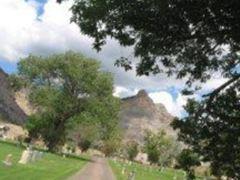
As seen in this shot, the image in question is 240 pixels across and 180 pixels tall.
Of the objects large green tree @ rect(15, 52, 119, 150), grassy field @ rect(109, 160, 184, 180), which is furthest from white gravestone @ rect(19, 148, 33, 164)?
large green tree @ rect(15, 52, 119, 150)

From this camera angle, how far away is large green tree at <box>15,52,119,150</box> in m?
99.4

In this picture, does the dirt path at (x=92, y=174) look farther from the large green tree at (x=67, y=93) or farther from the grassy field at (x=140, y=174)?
the large green tree at (x=67, y=93)

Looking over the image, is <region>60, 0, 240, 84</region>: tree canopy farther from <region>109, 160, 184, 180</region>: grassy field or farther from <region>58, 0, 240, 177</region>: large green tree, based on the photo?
<region>109, 160, 184, 180</region>: grassy field

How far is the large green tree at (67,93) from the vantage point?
99.4 m

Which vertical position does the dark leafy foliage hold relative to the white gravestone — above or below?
below

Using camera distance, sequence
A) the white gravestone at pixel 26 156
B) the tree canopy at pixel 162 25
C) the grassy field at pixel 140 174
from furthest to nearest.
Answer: the grassy field at pixel 140 174 → the white gravestone at pixel 26 156 → the tree canopy at pixel 162 25

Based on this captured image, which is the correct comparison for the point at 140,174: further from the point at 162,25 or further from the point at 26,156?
the point at 162,25

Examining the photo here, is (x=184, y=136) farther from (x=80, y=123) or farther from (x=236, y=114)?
(x=80, y=123)

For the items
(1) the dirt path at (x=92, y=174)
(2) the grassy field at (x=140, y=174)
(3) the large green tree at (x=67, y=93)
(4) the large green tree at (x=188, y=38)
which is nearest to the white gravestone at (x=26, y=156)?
(1) the dirt path at (x=92, y=174)

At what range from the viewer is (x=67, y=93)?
103 m

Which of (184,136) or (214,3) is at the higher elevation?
(214,3)

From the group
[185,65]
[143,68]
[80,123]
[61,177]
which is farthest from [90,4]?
A: [80,123]

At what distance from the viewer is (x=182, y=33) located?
17062 millimetres

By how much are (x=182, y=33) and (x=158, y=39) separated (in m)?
0.63
